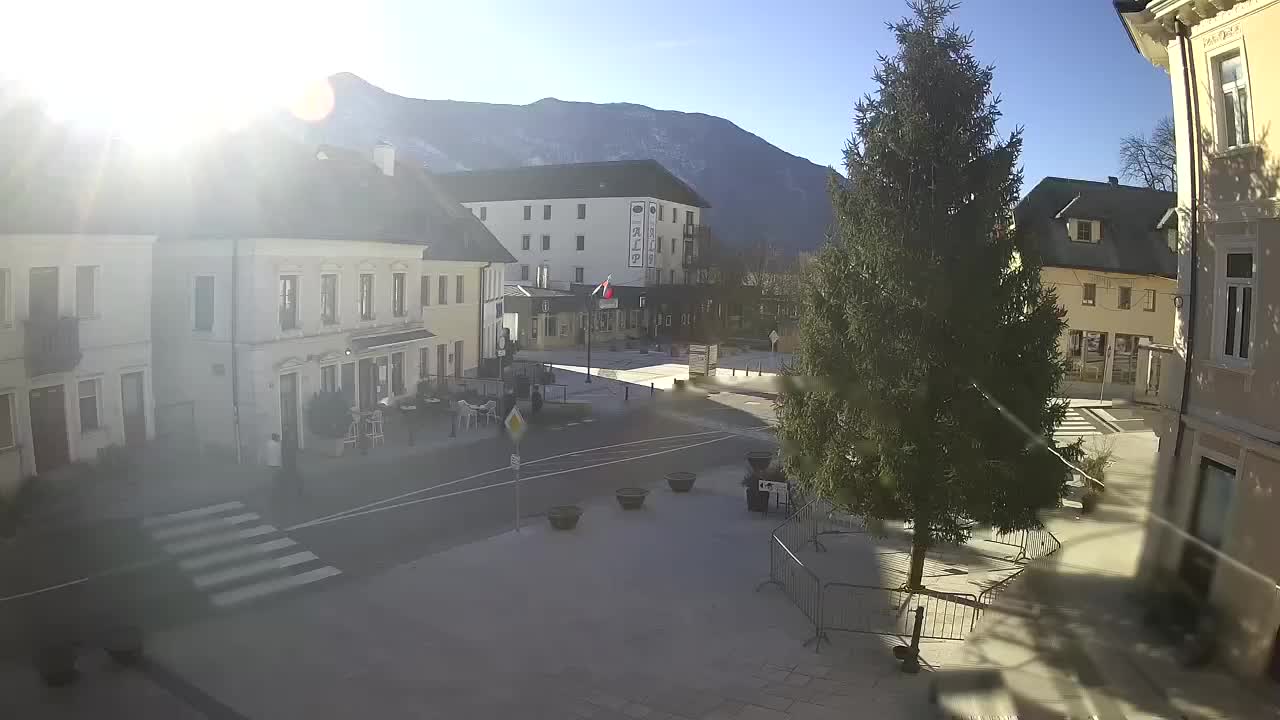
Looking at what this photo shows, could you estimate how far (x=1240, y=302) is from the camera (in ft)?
35.1

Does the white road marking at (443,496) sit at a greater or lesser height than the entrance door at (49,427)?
lesser

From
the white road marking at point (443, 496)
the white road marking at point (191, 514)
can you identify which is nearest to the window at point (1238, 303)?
the white road marking at point (443, 496)

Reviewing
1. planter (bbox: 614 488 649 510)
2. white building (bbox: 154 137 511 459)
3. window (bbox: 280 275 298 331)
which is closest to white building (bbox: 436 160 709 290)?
white building (bbox: 154 137 511 459)

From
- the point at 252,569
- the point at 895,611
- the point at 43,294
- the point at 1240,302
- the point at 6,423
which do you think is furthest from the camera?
the point at 43,294

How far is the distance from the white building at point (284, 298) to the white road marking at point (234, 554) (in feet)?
16.7

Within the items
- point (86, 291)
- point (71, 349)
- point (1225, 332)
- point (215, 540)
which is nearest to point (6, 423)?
point (71, 349)

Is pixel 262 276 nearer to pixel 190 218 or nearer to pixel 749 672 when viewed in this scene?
pixel 190 218

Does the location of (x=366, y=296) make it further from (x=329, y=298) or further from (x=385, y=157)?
(x=385, y=157)

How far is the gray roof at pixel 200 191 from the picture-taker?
1952 cm

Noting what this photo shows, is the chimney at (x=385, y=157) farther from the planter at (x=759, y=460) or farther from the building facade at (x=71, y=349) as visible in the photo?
the planter at (x=759, y=460)

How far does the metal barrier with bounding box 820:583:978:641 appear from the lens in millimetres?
12727

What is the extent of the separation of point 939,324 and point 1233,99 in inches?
176

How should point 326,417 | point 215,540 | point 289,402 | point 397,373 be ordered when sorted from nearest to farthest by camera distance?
point 215,540 → point 289,402 → point 326,417 → point 397,373

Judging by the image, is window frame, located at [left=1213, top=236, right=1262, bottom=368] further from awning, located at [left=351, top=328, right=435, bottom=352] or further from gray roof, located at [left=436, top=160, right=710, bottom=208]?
gray roof, located at [left=436, top=160, right=710, bottom=208]
